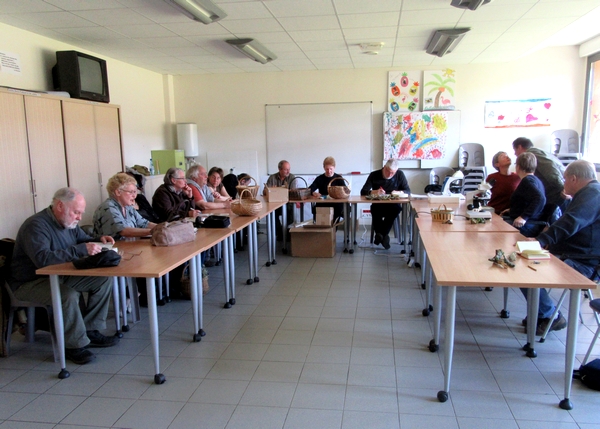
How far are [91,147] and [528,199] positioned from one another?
16.0 ft

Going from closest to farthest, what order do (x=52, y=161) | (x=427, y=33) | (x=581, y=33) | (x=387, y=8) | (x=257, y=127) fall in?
(x=387, y=8), (x=52, y=161), (x=427, y=33), (x=581, y=33), (x=257, y=127)

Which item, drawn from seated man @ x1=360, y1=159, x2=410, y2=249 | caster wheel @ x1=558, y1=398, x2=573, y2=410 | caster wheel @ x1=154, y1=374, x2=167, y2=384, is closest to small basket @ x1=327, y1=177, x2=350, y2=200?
seated man @ x1=360, y1=159, x2=410, y2=249

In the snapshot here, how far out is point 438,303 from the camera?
115 inches

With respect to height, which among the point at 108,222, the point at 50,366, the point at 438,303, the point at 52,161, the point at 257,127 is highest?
the point at 257,127

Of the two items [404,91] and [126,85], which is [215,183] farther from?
[404,91]

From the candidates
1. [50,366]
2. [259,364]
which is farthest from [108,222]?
[259,364]

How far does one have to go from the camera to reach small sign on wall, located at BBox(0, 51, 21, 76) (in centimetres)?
471

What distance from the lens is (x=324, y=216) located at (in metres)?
Answer: 5.89

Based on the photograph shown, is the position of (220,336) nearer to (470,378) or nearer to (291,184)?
(470,378)

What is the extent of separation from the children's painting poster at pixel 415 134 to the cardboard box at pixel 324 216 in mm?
2468

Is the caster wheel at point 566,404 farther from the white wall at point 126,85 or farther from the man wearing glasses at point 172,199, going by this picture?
the white wall at point 126,85

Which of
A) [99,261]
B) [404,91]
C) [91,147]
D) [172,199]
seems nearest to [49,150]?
[91,147]

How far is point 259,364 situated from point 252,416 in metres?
0.58

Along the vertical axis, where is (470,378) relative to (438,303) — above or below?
below
